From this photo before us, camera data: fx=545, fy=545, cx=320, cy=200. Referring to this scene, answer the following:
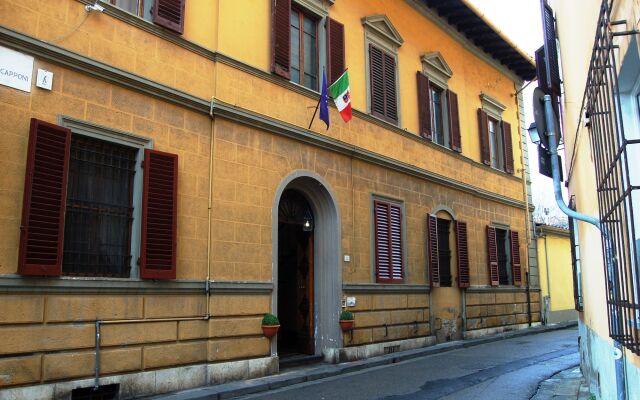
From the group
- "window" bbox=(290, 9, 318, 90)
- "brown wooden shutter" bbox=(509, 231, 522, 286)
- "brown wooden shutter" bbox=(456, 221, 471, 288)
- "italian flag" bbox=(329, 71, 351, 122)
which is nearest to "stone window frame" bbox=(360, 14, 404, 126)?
"window" bbox=(290, 9, 318, 90)

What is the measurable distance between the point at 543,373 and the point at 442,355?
307 centimetres

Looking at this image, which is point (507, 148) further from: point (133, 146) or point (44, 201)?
point (44, 201)

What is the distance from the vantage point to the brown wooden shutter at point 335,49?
40.1 ft

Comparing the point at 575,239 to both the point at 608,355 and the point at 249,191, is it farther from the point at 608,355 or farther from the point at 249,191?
the point at 249,191

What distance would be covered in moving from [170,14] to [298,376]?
6644 millimetres

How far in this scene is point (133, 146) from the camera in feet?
27.5

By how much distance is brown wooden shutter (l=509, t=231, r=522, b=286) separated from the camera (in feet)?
63.7

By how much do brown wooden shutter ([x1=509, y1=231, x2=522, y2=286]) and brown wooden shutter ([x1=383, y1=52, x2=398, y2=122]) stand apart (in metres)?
8.11

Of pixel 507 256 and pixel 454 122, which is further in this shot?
pixel 507 256

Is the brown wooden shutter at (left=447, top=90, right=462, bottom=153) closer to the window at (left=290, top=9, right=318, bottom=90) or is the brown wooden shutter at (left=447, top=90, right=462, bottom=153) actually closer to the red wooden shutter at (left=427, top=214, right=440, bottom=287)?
the red wooden shutter at (left=427, top=214, right=440, bottom=287)

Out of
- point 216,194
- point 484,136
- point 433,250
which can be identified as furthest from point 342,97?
point 484,136

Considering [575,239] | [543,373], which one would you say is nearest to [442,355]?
[543,373]

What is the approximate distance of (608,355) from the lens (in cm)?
519

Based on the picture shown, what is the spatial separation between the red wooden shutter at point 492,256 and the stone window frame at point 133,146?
12704 mm
